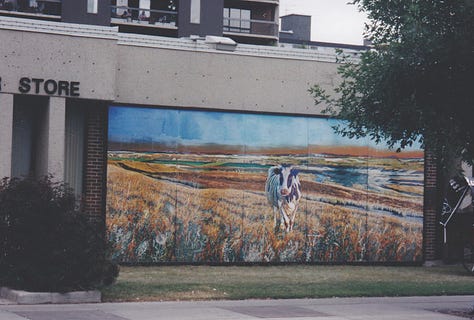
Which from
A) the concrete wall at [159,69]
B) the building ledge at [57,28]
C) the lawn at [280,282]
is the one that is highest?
the building ledge at [57,28]

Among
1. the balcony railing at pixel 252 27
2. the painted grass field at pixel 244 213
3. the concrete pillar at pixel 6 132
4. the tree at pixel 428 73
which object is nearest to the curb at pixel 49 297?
the tree at pixel 428 73

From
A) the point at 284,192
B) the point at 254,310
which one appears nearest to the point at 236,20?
the point at 284,192

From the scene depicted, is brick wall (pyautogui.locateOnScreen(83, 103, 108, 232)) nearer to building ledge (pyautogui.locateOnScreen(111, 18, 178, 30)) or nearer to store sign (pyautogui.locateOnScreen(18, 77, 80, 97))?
store sign (pyautogui.locateOnScreen(18, 77, 80, 97))

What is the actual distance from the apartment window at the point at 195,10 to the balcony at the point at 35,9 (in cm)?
839

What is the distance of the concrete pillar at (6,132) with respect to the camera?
21484 mm

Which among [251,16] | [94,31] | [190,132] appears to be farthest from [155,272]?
[251,16]

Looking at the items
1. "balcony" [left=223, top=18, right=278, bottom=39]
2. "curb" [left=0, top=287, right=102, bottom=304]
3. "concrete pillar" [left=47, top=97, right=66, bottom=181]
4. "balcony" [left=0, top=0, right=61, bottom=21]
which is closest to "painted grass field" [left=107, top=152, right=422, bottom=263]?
"concrete pillar" [left=47, top=97, right=66, bottom=181]

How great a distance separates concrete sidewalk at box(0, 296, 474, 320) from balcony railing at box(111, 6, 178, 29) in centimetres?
4396

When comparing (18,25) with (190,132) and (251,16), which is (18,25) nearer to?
(190,132)

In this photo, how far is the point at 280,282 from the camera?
1998 centimetres

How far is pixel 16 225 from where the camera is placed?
1576 centimetres

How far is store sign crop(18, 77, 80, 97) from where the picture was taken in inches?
858

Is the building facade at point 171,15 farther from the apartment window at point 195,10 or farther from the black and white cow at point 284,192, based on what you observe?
the black and white cow at point 284,192

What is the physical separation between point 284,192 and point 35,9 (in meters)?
35.9
